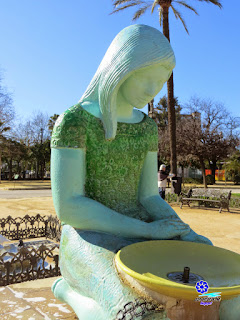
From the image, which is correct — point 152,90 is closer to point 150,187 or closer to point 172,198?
point 150,187

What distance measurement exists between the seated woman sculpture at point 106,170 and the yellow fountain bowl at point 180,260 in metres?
0.11

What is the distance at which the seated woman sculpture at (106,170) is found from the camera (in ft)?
5.66

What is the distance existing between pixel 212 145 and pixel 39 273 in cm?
1672

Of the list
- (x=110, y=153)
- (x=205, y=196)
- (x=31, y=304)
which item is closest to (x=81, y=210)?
(x=110, y=153)

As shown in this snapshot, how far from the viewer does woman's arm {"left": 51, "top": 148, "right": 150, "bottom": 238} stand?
5.71 feet

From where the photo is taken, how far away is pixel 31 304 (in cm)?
250

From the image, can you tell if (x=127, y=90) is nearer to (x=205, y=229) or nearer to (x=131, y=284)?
(x=131, y=284)

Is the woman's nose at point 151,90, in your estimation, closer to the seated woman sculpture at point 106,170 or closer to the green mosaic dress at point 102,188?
the seated woman sculpture at point 106,170

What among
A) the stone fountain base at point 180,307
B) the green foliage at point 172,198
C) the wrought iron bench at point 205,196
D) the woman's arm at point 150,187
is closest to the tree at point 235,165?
the green foliage at point 172,198

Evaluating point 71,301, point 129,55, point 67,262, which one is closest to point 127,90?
point 129,55

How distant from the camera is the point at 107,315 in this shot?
1.44 meters

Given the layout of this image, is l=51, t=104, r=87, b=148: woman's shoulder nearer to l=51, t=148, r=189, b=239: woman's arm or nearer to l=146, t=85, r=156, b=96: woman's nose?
l=51, t=148, r=189, b=239: woman's arm

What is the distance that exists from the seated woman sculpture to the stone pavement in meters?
0.42

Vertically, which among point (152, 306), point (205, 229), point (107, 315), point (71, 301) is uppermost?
point (152, 306)
